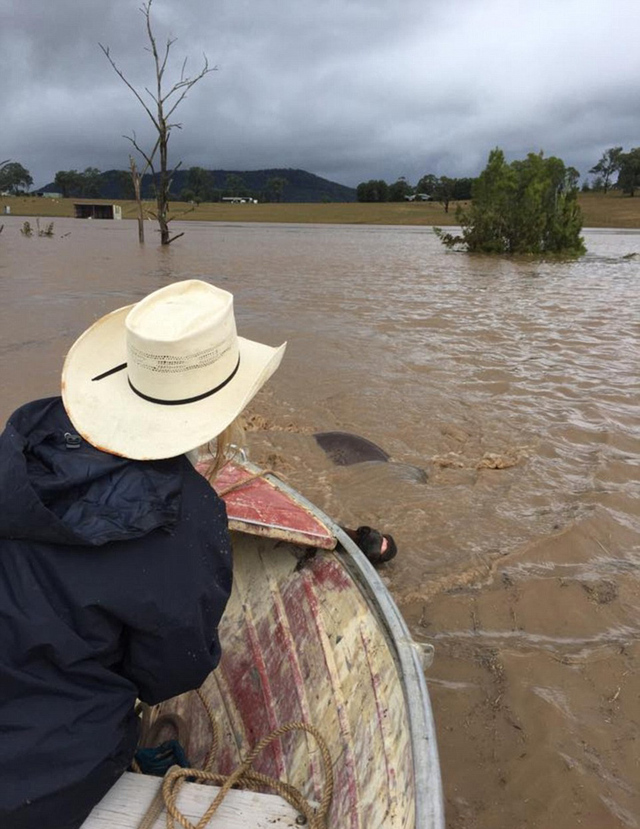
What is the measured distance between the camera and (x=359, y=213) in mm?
84188

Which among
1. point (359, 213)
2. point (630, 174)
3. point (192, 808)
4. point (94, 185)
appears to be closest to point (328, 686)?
point (192, 808)

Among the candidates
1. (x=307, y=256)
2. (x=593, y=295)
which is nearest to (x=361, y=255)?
(x=307, y=256)

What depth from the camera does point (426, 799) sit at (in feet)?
5.18

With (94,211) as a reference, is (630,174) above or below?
above

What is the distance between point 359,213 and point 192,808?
87665mm

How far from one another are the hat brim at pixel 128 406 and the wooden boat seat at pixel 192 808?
99 cm

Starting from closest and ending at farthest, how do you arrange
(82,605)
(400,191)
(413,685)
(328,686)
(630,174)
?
(82,605), (413,685), (328,686), (630,174), (400,191)

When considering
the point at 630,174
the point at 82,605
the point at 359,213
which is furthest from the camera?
the point at 630,174

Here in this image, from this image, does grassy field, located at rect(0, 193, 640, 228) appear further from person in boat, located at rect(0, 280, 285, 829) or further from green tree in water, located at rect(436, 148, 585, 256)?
person in boat, located at rect(0, 280, 285, 829)

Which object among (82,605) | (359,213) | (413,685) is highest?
(359,213)

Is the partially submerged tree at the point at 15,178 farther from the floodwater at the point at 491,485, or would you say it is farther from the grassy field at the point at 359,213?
the floodwater at the point at 491,485

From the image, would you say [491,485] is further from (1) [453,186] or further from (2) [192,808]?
(1) [453,186]

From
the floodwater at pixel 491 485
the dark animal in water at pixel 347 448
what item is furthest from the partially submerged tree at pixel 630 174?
the dark animal in water at pixel 347 448

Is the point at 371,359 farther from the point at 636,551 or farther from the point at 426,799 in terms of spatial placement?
the point at 426,799
